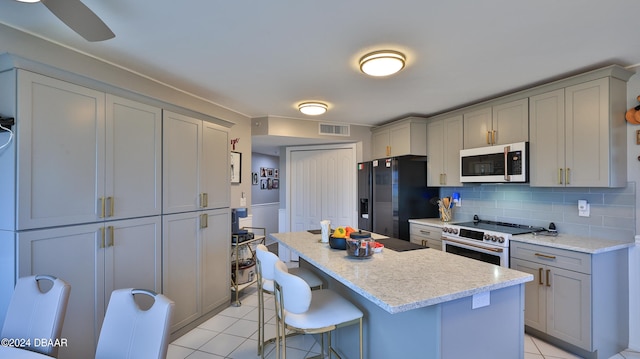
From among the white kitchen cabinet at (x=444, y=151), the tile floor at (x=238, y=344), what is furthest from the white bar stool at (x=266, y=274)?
the white kitchen cabinet at (x=444, y=151)

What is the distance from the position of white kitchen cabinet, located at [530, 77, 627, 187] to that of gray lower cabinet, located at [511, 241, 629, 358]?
0.64 metres

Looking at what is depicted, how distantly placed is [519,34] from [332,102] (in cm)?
190

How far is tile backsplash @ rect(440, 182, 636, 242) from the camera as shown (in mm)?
2441

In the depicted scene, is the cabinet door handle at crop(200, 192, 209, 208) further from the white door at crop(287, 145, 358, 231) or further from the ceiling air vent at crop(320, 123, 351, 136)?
the white door at crop(287, 145, 358, 231)

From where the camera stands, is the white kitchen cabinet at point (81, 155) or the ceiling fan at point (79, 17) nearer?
the ceiling fan at point (79, 17)

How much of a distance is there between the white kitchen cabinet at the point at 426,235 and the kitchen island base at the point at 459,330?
2.00m

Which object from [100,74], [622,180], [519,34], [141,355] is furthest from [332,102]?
[141,355]

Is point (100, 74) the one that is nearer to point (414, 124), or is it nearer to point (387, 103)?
point (387, 103)

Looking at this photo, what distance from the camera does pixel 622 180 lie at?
2377mm

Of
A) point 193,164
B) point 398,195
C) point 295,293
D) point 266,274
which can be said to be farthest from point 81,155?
point 398,195

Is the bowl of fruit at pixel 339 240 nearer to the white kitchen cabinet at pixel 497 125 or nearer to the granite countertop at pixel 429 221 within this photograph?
the granite countertop at pixel 429 221

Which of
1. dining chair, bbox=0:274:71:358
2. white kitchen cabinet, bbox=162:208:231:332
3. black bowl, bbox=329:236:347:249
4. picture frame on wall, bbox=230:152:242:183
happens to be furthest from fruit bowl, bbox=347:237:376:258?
picture frame on wall, bbox=230:152:242:183

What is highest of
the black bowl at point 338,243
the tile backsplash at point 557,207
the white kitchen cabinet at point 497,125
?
the white kitchen cabinet at point 497,125

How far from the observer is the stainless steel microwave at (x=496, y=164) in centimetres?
285
